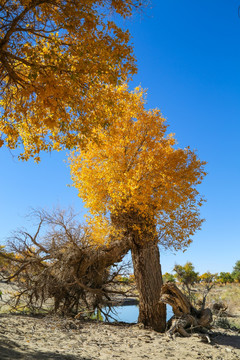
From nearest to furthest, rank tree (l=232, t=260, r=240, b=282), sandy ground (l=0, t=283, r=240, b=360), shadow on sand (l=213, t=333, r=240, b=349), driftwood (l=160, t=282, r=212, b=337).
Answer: sandy ground (l=0, t=283, r=240, b=360), shadow on sand (l=213, t=333, r=240, b=349), driftwood (l=160, t=282, r=212, b=337), tree (l=232, t=260, r=240, b=282)

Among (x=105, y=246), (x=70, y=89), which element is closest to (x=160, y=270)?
(x=105, y=246)

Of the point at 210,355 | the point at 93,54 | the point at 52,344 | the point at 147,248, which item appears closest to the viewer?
the point at 93,54

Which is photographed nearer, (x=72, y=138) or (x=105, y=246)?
(x=72, y=138)

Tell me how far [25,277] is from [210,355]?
922cm

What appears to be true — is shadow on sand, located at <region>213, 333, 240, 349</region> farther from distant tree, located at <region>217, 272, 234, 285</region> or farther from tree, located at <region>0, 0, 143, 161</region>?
distant tree, located at <region>217, 272, 234, 285</region>

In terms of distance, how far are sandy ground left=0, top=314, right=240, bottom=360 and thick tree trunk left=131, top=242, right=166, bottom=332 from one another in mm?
1385

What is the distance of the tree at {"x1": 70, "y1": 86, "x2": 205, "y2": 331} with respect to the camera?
37.1 feet

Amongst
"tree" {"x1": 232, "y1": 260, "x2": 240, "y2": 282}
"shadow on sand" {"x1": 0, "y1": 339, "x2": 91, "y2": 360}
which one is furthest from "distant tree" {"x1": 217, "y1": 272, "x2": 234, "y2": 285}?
"shadow on sand" {"x1": 0, "y1": 339, "x2": 91, "y2": 360}

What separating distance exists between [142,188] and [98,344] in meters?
5.30

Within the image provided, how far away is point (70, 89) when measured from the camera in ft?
23.3

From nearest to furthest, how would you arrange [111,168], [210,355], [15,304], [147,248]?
[210,355] → [111,168] → [147,248] → [15,304]

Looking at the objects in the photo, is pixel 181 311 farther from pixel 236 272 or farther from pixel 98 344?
pixel 236 272

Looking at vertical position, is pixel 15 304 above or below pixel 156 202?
below

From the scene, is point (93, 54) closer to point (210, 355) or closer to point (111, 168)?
point (111, 168)
